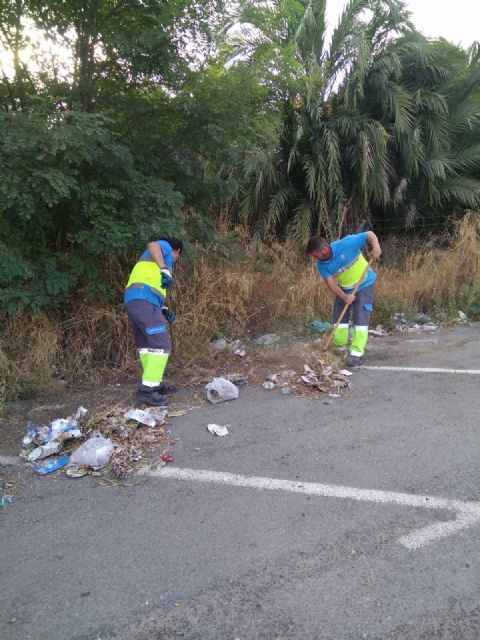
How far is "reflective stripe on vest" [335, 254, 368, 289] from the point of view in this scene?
17.9 ft

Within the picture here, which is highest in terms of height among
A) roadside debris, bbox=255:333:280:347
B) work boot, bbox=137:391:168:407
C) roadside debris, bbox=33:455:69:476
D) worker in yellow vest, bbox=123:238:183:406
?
worker in yellow vest, bbox=123:238:183:406

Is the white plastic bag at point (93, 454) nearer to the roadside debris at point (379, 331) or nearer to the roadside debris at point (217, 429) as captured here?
the roadside debris at point (217, 429)

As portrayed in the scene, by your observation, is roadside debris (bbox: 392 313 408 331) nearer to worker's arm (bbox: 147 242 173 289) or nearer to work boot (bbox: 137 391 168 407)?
worker's arm (bbox: 147 242 173 289)

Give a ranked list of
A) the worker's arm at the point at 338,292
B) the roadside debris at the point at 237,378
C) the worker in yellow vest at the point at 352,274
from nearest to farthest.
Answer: the roadside debris at the point at 237,378, the worker in yellow vest at the point at 352,274, the worker's arm at the point at 338,292

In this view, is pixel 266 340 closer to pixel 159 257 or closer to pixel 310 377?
pixel 310 377

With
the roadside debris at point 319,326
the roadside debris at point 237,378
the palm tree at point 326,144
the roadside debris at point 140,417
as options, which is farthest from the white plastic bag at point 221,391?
the palm tree at point 326,144

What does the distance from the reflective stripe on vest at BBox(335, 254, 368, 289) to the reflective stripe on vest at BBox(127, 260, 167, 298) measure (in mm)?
2202

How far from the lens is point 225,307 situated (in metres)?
6.53

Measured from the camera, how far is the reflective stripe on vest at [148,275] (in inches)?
177

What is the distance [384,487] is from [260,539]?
92 centimetres

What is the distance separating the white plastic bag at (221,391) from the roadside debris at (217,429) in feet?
1.89

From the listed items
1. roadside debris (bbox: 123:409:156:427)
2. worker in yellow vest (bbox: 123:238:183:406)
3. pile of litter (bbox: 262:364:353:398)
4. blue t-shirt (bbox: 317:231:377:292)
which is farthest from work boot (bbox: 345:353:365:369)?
roadside debris (bbox: 123:409:156:427)

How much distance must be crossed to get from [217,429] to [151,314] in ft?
4.41

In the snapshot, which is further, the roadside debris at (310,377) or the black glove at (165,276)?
the roadside debris at (310,377)
